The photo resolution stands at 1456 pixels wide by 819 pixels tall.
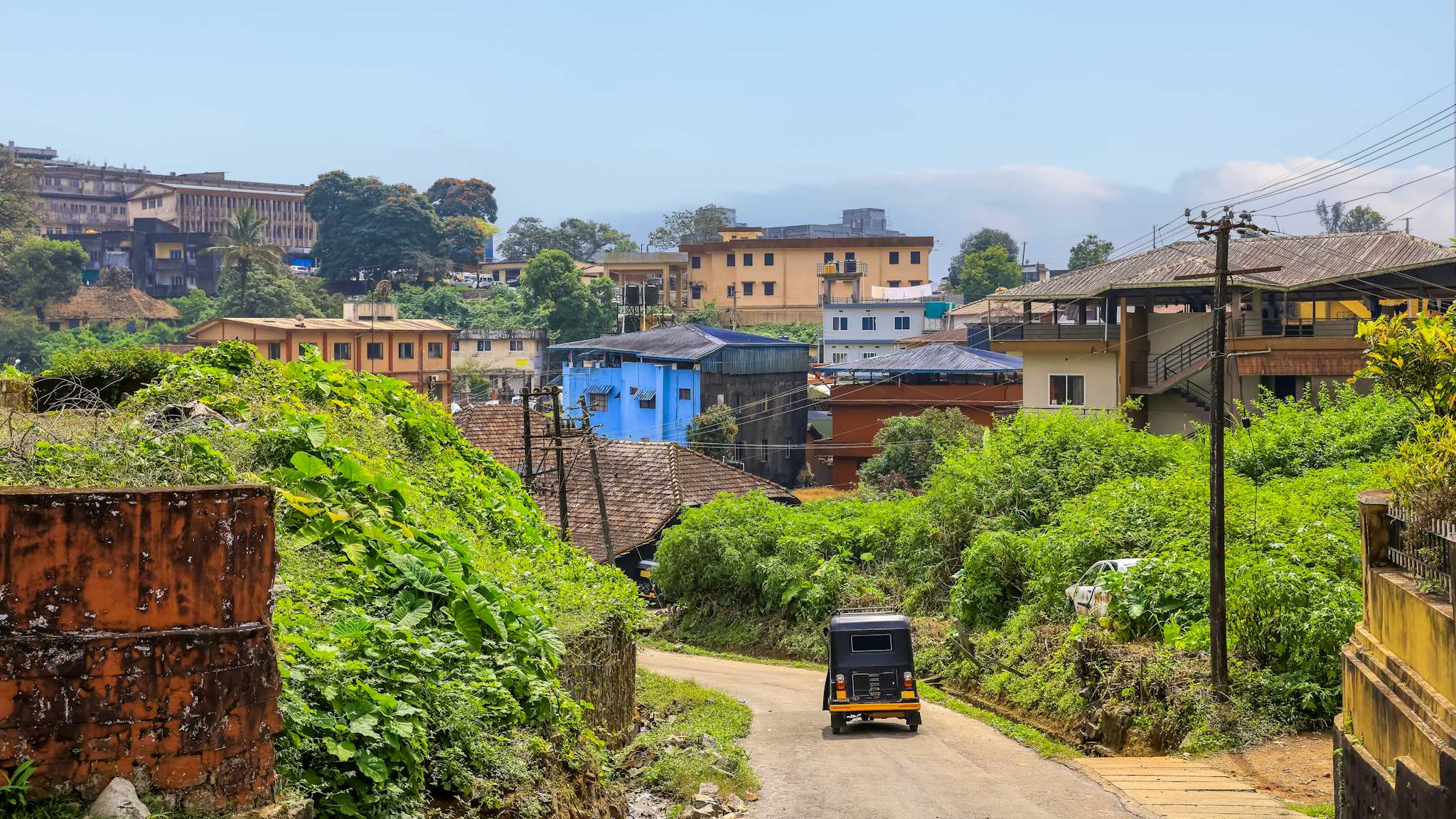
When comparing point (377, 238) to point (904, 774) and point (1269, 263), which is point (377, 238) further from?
point (904, 774)

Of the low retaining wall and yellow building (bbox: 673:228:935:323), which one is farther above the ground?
yellow building (bbox: 673:228:935:323)

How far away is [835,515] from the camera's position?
A: 42000 mm

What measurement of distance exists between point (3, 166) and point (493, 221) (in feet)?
194

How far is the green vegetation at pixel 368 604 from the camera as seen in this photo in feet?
34.1

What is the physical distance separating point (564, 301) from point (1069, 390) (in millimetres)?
47652

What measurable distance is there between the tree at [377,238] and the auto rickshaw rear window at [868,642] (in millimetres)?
98570

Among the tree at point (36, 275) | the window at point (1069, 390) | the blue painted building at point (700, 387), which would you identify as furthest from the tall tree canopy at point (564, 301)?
the window at point (1069, 390)

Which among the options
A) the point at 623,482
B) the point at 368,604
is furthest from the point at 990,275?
the point at 368,604

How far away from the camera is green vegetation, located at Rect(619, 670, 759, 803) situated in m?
18.4

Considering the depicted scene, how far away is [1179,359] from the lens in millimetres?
45812

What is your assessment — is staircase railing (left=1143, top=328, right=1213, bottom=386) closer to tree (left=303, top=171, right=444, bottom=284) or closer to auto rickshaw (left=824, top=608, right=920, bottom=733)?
auto rickshaw (left=824, top=608, right=920, bottom=733)

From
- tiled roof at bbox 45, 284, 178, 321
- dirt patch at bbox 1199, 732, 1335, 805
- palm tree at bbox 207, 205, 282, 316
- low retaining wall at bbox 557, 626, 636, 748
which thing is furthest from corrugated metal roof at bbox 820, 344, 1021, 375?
tiled roof at bbox 45, 284, 178, 321

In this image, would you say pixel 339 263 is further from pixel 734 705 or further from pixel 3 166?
pixel 734 705

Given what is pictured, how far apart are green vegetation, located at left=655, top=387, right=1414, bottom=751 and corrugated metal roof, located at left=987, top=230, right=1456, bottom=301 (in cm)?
480
